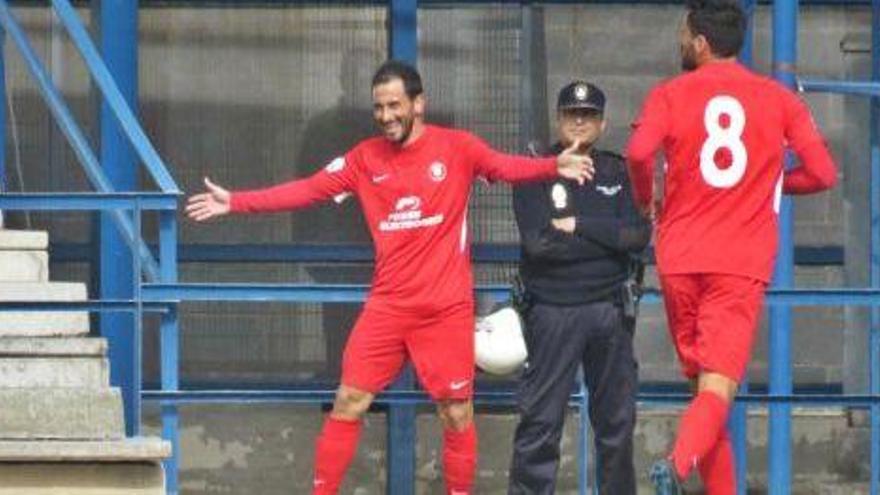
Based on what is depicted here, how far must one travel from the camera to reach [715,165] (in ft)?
30.2

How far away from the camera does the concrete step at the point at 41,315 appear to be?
10.7 metres

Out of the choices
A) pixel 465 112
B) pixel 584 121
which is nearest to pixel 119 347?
pixel 465 112

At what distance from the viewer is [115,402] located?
33.3 ft

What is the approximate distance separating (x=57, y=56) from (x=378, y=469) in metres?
2.34

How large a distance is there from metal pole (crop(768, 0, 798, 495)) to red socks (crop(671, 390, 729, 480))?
6.41ft

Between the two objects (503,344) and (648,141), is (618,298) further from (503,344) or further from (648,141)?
(648,141)

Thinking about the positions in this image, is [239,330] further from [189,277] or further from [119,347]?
[119,347]

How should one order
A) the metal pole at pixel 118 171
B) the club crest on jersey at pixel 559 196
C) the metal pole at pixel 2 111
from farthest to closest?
1. the metal pole at pixel 2 111
2. the metal pole at pixel 118 171
3. the club crest on jersey at pixel 559 196

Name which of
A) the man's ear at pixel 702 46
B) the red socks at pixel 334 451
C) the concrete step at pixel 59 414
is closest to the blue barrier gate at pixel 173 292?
the concrete step at pixel 59 414

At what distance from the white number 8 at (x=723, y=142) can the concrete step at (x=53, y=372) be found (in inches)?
102

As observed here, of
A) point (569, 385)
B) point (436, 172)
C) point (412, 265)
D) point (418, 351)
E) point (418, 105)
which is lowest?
point (569, 385)

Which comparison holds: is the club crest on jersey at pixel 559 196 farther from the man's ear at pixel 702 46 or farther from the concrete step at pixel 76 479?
the concrete step at pixel 76 479

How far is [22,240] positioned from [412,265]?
1859mm

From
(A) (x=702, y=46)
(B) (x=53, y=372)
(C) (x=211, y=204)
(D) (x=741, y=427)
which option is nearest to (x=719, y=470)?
(A) (x=702, y=46)
